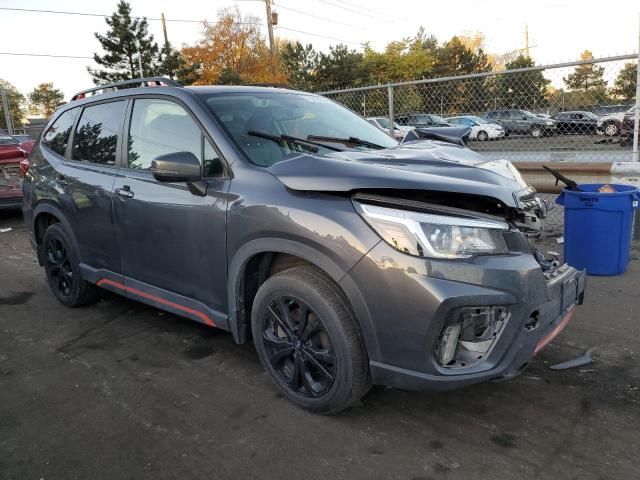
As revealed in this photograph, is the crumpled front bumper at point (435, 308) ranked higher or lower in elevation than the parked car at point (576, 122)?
lower

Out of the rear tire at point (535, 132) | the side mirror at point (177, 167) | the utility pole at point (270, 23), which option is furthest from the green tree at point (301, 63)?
the side mirror at point (177, 167)

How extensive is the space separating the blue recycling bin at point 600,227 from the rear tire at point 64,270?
4.50m

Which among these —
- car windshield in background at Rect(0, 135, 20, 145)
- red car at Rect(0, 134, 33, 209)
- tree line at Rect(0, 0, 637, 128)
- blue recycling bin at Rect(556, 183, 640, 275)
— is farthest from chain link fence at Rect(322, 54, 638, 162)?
tree line at Rect(0, 0, 637, 128)

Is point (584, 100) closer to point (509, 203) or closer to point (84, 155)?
point (509, 203)

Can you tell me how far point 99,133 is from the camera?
414 centimetres

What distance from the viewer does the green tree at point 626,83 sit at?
632 centimetres

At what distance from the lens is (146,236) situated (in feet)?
11.6

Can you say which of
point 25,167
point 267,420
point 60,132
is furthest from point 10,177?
point 267,420

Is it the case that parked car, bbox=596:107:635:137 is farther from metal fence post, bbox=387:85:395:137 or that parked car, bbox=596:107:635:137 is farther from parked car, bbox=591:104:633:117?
metal fence post, bbox=387:85:395:137

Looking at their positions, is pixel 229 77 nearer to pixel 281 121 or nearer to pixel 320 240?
pixel 281 121

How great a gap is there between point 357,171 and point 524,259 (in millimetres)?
862

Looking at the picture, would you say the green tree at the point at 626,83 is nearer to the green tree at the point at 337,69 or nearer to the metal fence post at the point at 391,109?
the metal fence post at the point at 391,109

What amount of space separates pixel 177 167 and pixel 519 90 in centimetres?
595

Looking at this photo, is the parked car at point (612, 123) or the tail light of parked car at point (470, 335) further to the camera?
the parked car at point (612, 123)
